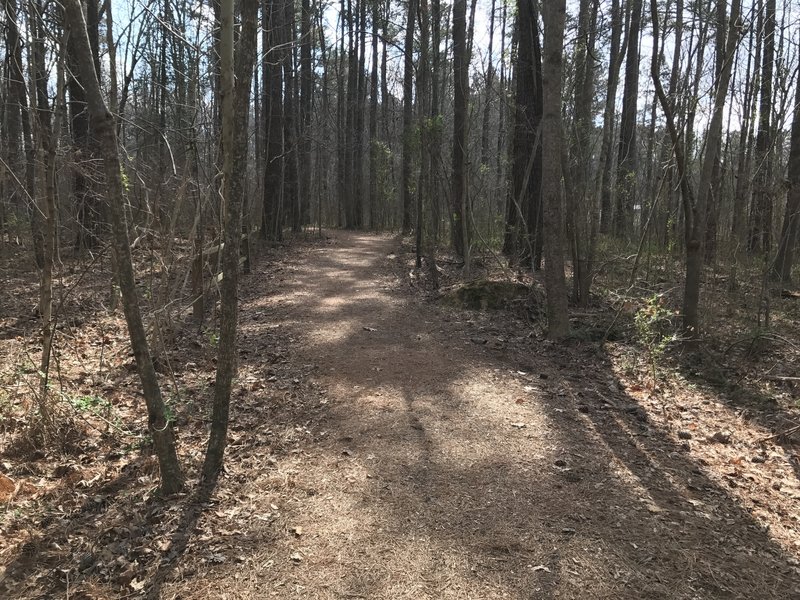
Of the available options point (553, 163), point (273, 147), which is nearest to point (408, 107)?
point (273, 147)

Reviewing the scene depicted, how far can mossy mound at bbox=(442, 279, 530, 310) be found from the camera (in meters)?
9.13

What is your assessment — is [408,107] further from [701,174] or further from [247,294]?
[701,174]

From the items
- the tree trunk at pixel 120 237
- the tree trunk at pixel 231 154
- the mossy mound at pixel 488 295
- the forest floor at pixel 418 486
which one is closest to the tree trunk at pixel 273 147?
the mossy mound at pixel 488 295

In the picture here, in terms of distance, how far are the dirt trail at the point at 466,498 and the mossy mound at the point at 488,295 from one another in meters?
2.52

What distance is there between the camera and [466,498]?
379cm

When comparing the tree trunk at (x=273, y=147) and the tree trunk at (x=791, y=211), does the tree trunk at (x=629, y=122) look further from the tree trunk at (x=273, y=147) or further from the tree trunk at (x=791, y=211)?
the tree trunk at (x=273, y=147)

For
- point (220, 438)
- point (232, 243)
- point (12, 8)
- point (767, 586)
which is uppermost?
point (12, 8)

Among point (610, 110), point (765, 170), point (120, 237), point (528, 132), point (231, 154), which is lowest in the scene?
point (120, 237)

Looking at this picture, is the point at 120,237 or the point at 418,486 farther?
the point at 418,486

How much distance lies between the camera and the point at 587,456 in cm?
443

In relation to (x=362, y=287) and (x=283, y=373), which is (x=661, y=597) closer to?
(x=283, y=373)

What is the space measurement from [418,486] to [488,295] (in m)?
5.73

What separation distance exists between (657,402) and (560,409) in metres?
1.26

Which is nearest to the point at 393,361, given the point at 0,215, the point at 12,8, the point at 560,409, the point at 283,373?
the point at 283,373
